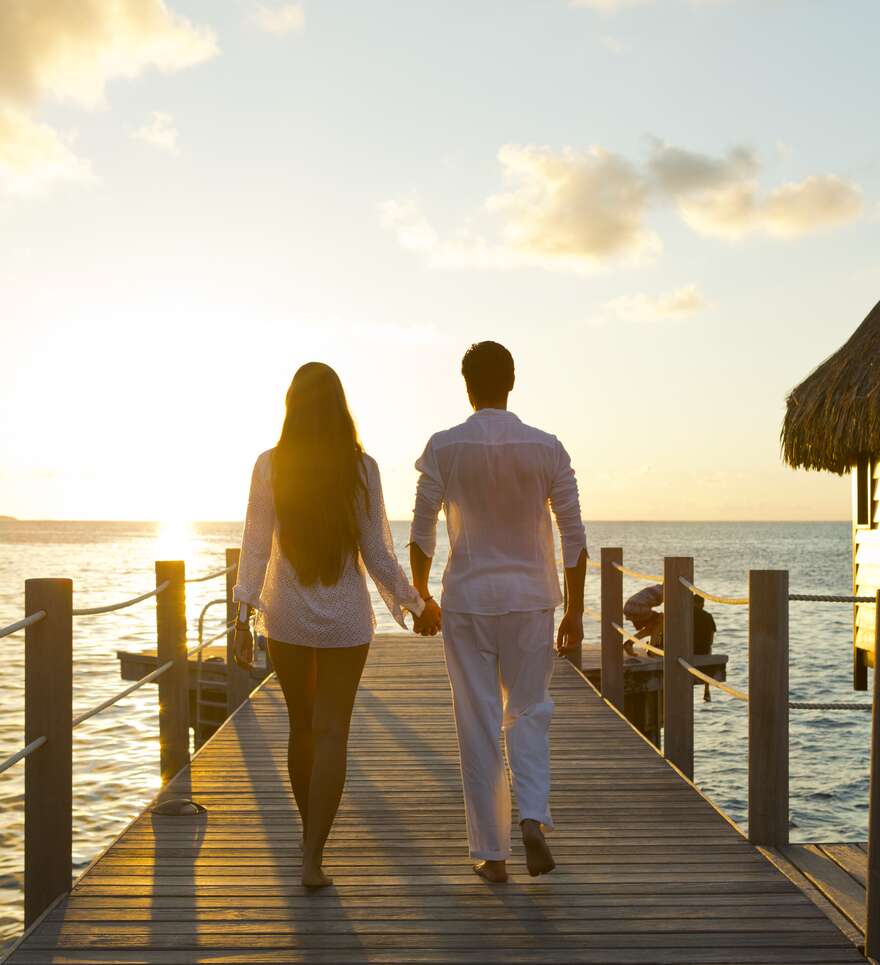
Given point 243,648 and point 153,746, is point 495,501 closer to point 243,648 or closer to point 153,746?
point 243,648

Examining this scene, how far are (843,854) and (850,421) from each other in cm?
977

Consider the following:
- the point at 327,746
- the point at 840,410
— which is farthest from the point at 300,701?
the point at 840,410

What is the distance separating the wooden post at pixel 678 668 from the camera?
6156mm

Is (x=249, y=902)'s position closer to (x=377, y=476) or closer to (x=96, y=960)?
(x=96, y=960)

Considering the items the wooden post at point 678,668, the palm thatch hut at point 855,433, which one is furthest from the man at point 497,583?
the palm thatch hut at point 855,433

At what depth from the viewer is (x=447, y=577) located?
159 inches

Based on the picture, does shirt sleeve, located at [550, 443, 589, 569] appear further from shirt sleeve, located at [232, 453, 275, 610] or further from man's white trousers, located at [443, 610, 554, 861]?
shirt sleeve, located at [232, 453, 275, 610]

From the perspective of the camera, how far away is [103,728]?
15641mm

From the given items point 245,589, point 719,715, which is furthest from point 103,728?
point 245,589

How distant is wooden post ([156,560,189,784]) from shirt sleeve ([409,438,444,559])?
2266 mm

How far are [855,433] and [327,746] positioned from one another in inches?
429

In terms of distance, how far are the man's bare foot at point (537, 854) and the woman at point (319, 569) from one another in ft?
2.28

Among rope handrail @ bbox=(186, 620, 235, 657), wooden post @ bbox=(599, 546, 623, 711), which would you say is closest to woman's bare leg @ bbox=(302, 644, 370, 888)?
rope handrail @ bbox=(186, 620, 235, 657)

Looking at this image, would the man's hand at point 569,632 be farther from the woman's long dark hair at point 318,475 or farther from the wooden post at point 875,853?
the wooden post at point 875,853
